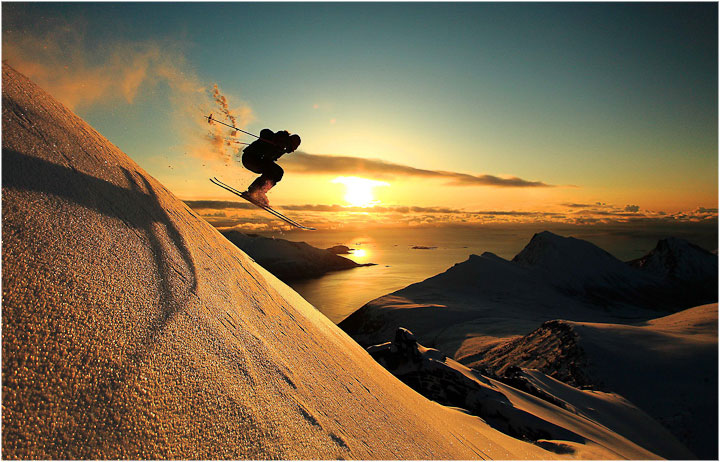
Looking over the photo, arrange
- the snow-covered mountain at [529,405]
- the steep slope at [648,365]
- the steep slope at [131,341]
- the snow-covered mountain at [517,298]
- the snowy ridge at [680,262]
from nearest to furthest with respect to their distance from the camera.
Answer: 1. the steep slope at [131,341]
2. the snow-covered mountain at [529,405]
3. the steep slope at [648,365]
4. the snow-covered mountain at [517,298]
5. the snowy ridge at [680,262]

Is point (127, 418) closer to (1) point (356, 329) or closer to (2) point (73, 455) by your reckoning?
(2) point (73, 455)

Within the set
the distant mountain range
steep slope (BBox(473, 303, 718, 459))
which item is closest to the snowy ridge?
the distant mountain range

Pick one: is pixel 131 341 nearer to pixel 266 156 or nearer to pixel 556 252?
pixel 266 156

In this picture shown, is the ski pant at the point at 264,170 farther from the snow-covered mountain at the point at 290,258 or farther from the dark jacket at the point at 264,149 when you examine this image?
the snow-covered mountain at the point at 290,258

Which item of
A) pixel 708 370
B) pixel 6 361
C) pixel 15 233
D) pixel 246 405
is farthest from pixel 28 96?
pixel 708 370

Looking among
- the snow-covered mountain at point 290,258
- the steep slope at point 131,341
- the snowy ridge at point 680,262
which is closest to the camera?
the steep slope at point 131,341

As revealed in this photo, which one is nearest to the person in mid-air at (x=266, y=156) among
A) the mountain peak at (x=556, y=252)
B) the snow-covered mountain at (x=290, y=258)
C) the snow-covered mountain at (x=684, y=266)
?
the mountain peak at (x=556, y=252)
